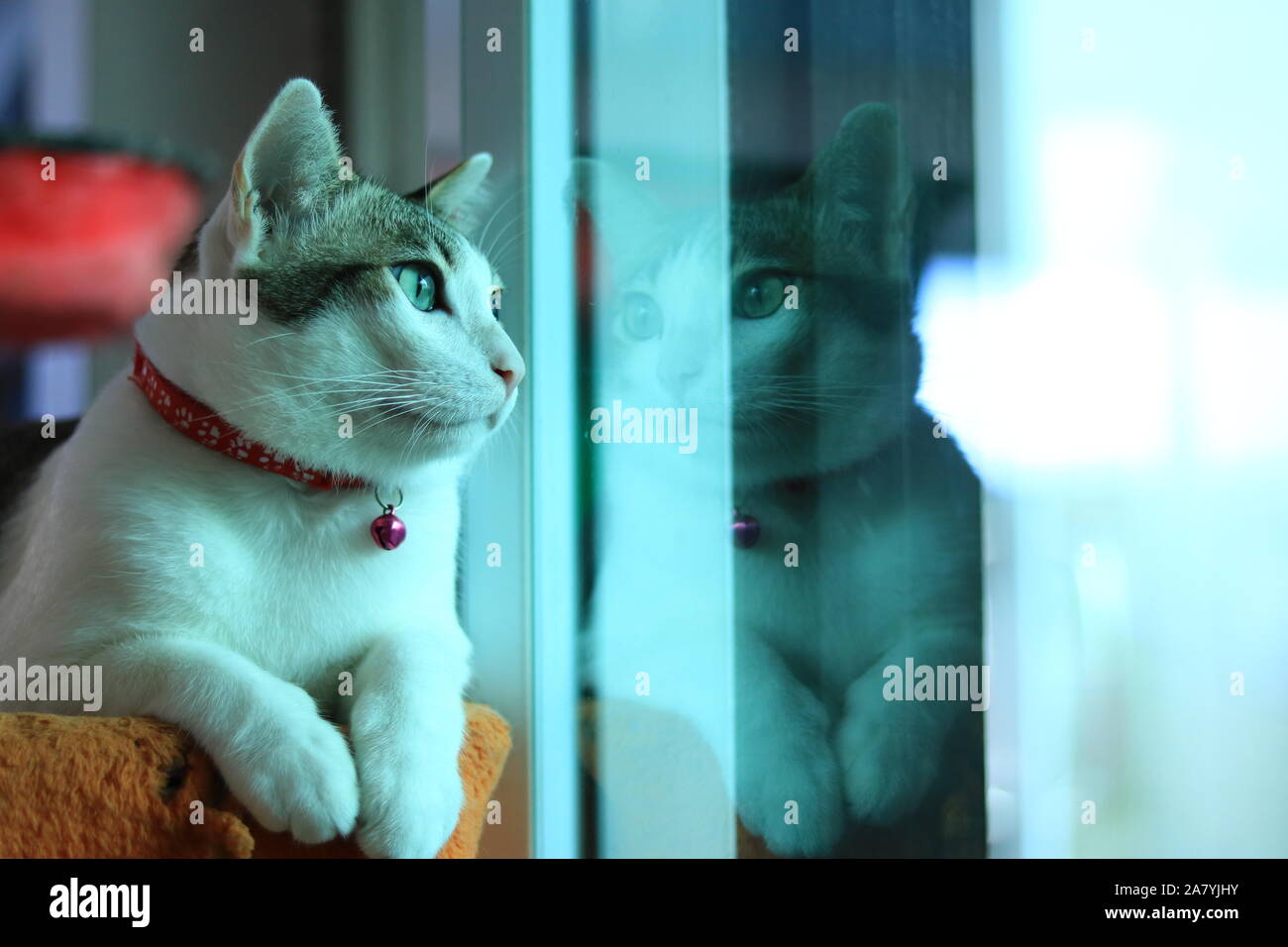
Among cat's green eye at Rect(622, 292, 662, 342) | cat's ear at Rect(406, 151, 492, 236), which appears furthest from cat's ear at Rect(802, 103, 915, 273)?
cat's ear at Rect(406, 151, 492, 236)

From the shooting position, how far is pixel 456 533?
95cm

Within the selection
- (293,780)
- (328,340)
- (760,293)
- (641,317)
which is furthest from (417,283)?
(293,780)

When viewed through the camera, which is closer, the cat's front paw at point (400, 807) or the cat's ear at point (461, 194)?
the cat's front paw at point (400, 807)

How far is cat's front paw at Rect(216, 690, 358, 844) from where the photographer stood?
0.70 metres

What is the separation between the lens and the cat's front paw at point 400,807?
73 centimetres

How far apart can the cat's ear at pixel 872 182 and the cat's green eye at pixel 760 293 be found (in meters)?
0.08

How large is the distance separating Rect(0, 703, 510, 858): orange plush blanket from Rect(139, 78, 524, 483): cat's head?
10.5 inches

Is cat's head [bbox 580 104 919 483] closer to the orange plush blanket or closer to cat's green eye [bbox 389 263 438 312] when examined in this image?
cat's green eye [bbox 389 263 438 312]

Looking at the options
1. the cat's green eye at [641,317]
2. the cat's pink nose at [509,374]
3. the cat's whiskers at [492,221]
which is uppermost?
the cat's whiskers at [492,221]

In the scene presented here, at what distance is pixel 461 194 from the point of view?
0.96 meters

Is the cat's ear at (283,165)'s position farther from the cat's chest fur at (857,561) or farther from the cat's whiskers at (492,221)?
the cat's chest fur at (857,561)

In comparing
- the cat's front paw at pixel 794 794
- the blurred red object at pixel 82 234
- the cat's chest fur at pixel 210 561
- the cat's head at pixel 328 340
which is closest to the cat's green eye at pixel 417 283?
the cat's head at pixel 328 340
